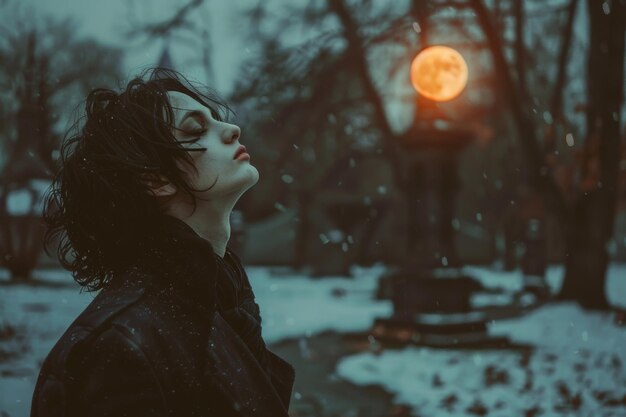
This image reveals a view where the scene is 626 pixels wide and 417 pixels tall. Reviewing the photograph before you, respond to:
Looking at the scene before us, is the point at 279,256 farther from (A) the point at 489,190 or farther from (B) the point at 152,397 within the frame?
(B) the point at 152,397

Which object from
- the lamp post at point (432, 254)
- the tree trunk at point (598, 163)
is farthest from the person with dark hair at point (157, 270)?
the tree trunk at point (598, 163)

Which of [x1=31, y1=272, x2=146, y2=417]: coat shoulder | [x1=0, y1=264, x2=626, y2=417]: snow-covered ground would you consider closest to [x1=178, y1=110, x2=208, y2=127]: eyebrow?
[x1=31, y1=272, x2=146, y2=417]: coat shoulder

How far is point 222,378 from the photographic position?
1.58 metres

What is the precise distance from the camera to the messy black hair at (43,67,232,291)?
174cm

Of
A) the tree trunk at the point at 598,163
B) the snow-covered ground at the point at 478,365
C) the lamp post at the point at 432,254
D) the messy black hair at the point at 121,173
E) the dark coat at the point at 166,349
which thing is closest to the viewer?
the dark coat at the point at 166,349

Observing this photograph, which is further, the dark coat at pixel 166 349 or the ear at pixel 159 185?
the ear at pixel 159 185

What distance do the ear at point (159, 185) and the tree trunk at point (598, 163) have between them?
1042 centimetres

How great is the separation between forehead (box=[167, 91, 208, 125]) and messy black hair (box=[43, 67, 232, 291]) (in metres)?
0.02

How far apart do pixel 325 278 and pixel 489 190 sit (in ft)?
35.5

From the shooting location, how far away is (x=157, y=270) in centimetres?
168

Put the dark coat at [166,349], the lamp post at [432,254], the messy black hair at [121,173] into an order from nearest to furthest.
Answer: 1. the dark coat at [166,349]
2. the messy black hair at [121,173]
3. the lamp post at [432,254]

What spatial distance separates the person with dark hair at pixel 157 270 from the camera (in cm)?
147

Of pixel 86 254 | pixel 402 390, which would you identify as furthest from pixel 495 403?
pixel 86 254

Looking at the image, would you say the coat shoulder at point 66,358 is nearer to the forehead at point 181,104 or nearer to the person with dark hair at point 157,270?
the person with dark hair at point 157,270
